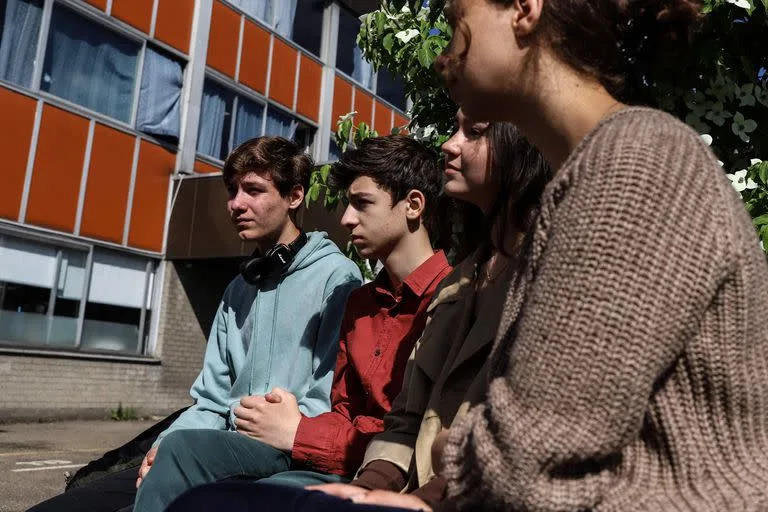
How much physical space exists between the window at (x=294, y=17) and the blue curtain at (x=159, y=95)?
2422 mm

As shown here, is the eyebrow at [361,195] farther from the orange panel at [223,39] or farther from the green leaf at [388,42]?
the orange panel at [223,39]

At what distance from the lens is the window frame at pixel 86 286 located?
466 inches

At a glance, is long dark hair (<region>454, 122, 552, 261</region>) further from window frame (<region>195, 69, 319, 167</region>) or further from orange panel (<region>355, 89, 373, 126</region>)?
orange panel (<region>355, 89, 373, 126</region>)

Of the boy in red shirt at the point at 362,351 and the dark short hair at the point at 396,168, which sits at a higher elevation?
the dark short hair at the point at 396,168

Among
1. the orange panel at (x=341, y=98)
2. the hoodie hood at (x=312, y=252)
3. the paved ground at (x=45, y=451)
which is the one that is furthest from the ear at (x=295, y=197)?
the orange panel at (x=341, y=98)

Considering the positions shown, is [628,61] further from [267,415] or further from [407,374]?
[267,415]

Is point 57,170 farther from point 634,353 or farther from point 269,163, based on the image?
point 634,353

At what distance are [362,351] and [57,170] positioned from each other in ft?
35.8

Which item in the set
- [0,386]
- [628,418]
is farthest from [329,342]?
[0,386]

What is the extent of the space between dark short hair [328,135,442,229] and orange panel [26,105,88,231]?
1010 centimetres

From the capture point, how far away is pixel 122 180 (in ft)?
43.9

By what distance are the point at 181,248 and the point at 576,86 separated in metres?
13.4

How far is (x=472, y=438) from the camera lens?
1.07 metres

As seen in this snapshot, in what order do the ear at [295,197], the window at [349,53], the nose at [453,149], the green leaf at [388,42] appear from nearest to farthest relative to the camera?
1. the nose at [453,149]
2. the ear at [295,197]
3. the green leaf at [388,42]
4. the window at [349,53]
